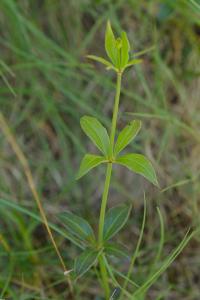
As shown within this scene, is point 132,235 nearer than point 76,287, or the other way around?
point 76,287

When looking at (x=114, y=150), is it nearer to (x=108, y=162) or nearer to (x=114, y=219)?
(x=108, y=162)

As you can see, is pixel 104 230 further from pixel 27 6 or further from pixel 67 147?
pixel 27 6

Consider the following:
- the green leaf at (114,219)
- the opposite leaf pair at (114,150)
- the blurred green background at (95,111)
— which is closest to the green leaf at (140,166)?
the opposite leaf pair at (114,150)

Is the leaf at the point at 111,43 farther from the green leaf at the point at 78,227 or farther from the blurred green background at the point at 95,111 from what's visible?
the blurred green background at the point at 95,111

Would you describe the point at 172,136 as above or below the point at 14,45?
above

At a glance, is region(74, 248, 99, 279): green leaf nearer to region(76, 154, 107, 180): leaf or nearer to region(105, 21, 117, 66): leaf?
region(76, 154, 107, 180): leaf

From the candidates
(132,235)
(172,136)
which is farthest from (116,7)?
(132,235)

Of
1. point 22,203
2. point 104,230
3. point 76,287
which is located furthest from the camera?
point 22,203
